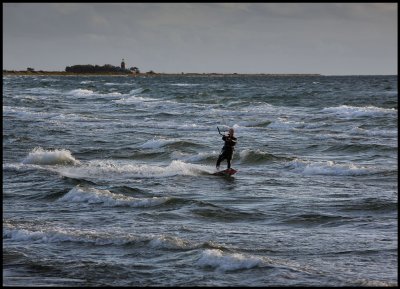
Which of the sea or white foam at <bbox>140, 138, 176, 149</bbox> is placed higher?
the sea

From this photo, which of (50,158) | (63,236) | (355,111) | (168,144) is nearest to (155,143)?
(168,144)

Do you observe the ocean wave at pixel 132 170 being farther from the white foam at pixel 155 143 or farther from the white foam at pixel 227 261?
the white foam at pixel 227 261

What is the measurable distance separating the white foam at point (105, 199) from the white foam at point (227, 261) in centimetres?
549

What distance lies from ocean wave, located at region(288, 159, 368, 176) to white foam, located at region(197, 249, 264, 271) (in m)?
11.4

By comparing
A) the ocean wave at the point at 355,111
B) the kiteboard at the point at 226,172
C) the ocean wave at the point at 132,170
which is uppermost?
the kiteboard at the point at 226,172

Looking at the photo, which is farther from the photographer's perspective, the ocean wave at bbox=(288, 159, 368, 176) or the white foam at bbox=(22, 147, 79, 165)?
the white foam at bbox=(22, 147, 79, 165)

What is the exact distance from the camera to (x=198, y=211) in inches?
722

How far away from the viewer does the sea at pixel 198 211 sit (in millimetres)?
13039

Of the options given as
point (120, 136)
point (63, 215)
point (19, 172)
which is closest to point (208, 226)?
point (63, 215)

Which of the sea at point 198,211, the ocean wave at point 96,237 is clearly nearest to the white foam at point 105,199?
the sea at point 198,211

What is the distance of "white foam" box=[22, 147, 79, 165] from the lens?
27328 millimetres

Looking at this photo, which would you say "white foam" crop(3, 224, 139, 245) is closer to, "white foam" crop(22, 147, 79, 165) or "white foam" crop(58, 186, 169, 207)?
"white foam" crop(58, 186, 169, 207)

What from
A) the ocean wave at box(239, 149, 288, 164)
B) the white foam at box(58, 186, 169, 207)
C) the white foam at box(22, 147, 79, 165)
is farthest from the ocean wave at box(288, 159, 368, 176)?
the white foam at box(22, 147, 79, 165)

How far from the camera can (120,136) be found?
37906 mm
